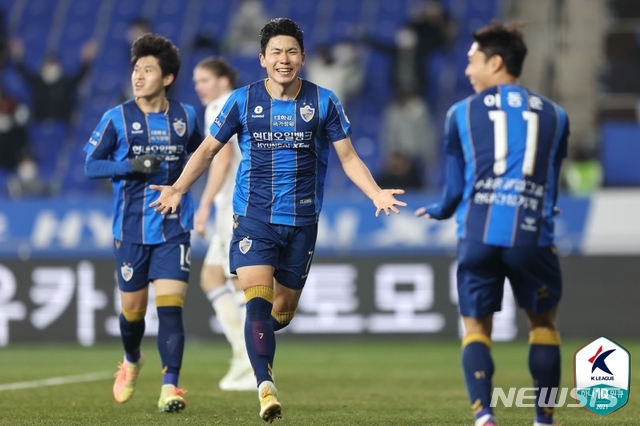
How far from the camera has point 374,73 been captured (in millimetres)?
20766

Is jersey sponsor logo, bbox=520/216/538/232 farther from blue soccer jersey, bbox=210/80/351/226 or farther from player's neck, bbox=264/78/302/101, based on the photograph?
player's neck, bbox=264/78/302/101

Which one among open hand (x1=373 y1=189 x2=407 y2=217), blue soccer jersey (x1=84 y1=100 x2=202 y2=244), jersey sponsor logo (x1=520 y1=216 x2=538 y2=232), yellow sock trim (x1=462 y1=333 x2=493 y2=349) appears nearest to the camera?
jersey sponsor logo (x1=520 y1=216 x2=538 y2=232)

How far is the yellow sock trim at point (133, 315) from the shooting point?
27.8 feet

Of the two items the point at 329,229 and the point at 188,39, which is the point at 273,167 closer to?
the point at 329,229

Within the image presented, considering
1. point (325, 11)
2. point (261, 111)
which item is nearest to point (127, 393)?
point (261, 111)

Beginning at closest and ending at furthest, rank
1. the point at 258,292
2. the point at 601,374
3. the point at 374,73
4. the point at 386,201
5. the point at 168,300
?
the point at 386,201 < the point at 258,292 < the point at 601,374 < the point at 168,300 < the point at 374,73

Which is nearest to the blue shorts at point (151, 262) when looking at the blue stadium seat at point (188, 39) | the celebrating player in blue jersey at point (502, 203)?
the celebrating player in blue jersey at point (502, 203)

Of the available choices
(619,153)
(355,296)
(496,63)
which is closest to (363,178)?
(496,63)

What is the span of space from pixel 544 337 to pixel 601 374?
1.94 meters

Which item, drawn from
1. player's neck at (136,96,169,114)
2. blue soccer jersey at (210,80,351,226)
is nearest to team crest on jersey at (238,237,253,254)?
blue soccer jersey at (210,80,351,226)

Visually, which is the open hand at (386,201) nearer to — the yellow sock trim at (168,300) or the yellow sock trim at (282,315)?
the yellow sock trim at (282,315)

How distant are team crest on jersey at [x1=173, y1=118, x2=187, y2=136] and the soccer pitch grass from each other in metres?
1.92

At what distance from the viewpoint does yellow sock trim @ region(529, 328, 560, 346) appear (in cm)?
616

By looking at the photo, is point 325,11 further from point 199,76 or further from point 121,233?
point 121,233
